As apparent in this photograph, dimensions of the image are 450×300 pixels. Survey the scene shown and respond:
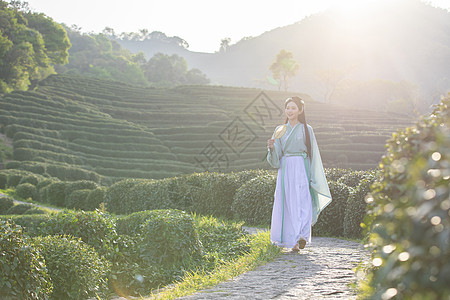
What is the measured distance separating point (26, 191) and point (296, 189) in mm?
18054

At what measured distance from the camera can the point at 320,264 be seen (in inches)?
199

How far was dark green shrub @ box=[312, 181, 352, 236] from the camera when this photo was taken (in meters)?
8.17

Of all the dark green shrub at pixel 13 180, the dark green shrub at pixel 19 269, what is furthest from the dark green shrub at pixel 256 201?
the dark green shrub at pixel 13 180

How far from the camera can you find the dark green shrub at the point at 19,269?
3777mm

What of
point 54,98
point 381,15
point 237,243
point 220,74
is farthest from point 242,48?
point 237,243

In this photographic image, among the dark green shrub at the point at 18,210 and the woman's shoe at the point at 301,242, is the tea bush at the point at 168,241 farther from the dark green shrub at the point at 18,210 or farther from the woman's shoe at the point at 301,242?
the dark green shrub at the point at 18,210

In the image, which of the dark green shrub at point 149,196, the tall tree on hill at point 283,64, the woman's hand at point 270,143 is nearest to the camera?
the woman's hand at point 270,143

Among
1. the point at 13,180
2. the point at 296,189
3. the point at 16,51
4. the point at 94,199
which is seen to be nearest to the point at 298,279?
the point at 296,189

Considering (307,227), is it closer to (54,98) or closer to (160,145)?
(160,145)

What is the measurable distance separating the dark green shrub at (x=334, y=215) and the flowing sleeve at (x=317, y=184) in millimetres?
2225

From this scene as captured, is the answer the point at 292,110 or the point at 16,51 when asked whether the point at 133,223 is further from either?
the point at 16,51

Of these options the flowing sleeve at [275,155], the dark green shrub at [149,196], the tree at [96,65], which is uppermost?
the tree at [96,65]

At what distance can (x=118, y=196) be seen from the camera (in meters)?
14.5

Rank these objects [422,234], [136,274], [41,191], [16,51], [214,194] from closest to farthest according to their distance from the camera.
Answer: [422,234] → [136,274] → [214,194] → [41,191] → [16,51]
